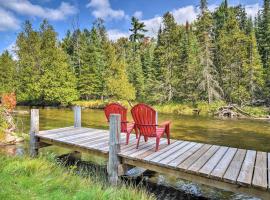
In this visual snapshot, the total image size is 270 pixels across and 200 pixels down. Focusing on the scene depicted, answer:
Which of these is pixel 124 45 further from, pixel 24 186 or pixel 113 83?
pixel 24 186

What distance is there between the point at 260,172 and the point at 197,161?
38.7 inches

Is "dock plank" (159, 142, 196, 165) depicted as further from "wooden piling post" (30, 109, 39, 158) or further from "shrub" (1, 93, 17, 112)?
"shrub" (1, 93, 17, 112)

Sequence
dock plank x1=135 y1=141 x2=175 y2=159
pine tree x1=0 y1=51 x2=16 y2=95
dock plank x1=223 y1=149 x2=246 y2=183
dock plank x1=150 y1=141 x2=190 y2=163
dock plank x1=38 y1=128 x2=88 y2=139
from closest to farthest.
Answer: dock plank x1=223 y1=149 x2=246 y2=183, dock plank x1=150 y1=141 x2=190 y2=163, dock plank x1=135 y1=141 x2=175 y2=159, dock plank x1=38 y1=128 x2=88 y2=139, pine tree x1=0 y1=51 x2=16 y2=95

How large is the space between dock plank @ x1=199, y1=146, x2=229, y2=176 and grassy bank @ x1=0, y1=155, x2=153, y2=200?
3.25 feet

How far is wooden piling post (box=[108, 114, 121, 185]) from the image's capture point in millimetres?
4480

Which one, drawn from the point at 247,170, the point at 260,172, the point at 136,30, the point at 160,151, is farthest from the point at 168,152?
the point at 136,30

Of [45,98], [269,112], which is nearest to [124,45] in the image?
[45,98]

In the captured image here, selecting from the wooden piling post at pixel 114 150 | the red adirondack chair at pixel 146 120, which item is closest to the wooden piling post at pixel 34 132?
the wooden piling post at pixel 114 150

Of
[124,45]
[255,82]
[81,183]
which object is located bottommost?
[81,183]

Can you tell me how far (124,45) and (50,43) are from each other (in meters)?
13.8

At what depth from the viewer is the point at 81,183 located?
3.86m

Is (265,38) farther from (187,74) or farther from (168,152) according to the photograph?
(168,152)

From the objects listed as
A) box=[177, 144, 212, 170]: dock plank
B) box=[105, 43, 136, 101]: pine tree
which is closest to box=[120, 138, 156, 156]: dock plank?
box=[177, 144, 212, 170]: dock plank

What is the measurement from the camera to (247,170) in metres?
3.71
